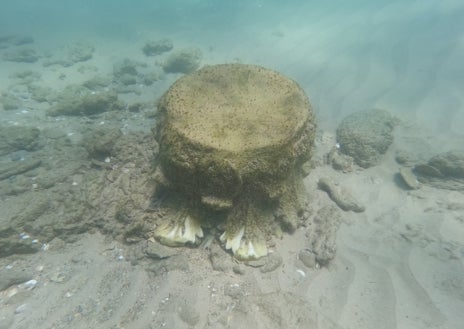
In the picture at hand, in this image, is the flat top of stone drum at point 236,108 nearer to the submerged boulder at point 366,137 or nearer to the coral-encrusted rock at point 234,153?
the coral-encrusted rock at point 234,153

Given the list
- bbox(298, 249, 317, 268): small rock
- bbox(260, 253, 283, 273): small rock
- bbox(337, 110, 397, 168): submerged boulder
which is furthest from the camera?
bbox(337, 110, 397, 168): submerged boulder

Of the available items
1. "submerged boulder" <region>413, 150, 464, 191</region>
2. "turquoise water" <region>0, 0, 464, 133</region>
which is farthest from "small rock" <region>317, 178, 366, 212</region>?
"turquoise water" <region>0, 0, 464, 133</region>

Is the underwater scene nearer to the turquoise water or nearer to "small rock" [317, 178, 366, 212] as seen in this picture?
"small rock" [317, 178, 366, 212]

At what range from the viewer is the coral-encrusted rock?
293 cm

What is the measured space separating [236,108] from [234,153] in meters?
0.65

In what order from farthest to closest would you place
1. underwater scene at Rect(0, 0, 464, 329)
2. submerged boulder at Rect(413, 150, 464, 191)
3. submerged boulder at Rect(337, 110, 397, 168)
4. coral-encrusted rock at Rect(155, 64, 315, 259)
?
submerged boulder at Rect(337, 110, 397, 168) → submerged boulder at Rect(413, 150, 464, 191) → underwater scene at Rect(0, 0, 464, 329) → coral-encrusted rock at Rect(155, 64, 315, 259)

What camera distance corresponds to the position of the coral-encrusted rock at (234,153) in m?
2.93

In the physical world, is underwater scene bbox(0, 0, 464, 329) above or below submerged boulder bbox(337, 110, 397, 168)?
below

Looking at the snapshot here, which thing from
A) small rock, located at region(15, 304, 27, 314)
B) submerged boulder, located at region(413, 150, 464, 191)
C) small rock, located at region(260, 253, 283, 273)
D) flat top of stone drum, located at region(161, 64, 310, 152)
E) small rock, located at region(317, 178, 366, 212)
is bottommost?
small rock, located at region(15, 304, 27, 314)

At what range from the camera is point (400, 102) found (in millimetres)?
7352

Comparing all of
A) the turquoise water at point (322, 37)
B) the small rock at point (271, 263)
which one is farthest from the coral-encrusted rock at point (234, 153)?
the turquoise water at point (322, 37)

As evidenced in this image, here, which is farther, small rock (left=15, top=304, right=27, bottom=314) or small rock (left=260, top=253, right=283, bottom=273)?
small rock (left=260, top=253, right=283, bottom=273)

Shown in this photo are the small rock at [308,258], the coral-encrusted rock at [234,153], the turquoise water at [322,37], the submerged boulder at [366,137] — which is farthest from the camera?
the turquoise water at [322,37]

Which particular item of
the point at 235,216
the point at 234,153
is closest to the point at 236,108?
the point at 234,153
